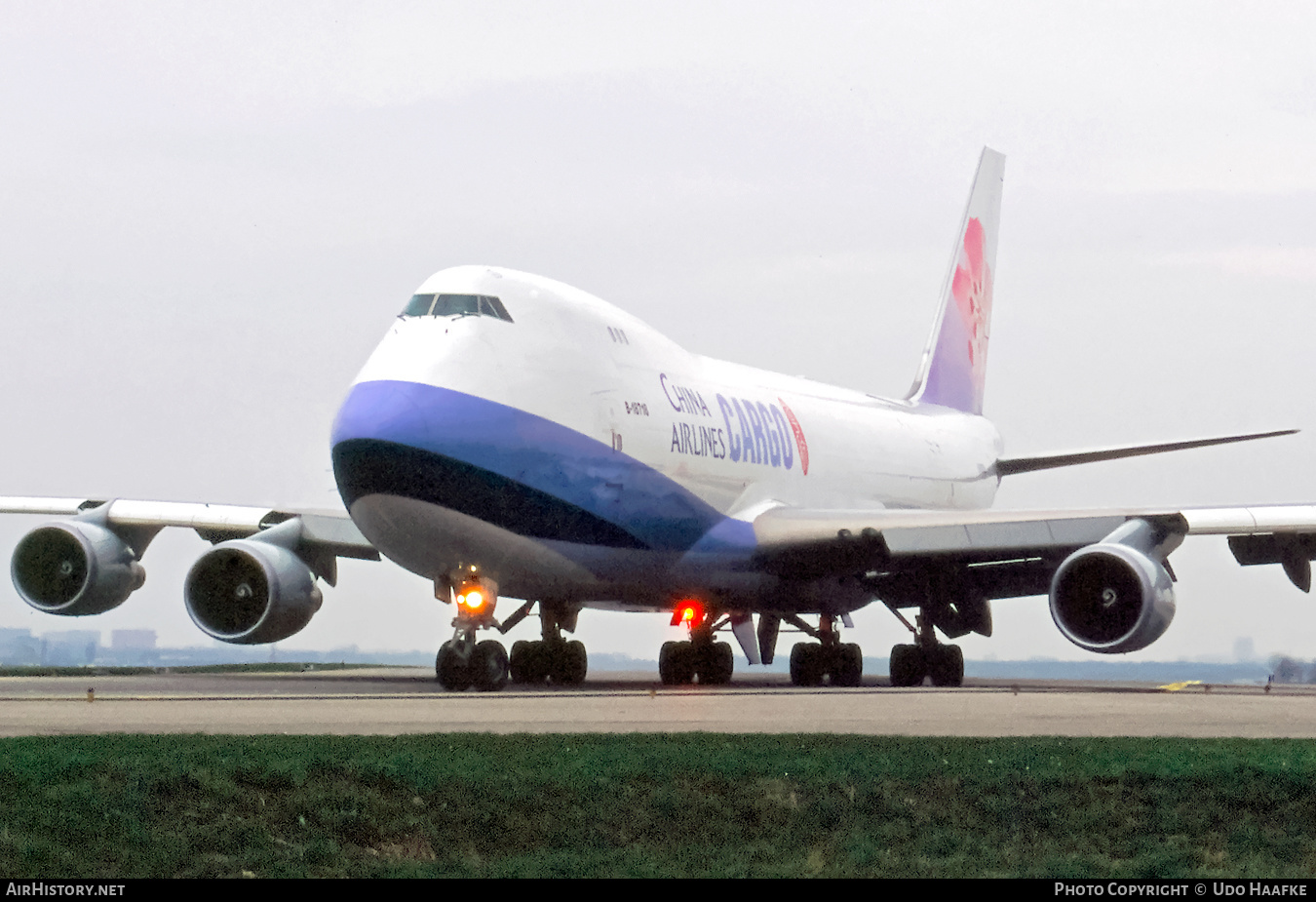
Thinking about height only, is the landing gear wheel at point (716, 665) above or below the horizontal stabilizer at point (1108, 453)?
below

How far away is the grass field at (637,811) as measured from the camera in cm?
831

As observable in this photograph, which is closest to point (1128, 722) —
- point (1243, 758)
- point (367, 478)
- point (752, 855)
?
point (1243, 758)

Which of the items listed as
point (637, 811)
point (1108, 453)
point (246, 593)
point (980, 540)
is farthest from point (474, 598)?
point (1108, 453)

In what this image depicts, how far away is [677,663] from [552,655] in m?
2.34

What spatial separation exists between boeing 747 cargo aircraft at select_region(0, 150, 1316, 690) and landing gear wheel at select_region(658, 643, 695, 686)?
0.03 m

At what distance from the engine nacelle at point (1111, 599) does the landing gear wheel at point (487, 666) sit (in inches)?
233

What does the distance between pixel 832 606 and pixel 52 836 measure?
1960cm

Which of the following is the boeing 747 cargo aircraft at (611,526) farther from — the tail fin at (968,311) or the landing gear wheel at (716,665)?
A: the tail fin at (968,311)

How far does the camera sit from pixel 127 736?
35.8 ft

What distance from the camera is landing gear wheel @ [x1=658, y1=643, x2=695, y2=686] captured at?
2533 cm

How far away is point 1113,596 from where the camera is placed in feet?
67.6

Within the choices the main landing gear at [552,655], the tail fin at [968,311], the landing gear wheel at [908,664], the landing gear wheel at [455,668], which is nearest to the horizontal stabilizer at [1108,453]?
the tail fin at [968,311]

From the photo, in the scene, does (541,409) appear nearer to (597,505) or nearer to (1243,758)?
(597,505)

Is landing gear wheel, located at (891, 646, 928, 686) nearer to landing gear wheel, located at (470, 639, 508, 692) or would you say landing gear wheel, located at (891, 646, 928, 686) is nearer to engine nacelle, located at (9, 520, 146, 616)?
landing gear wheel, located at (470, 639, 508, 692)
